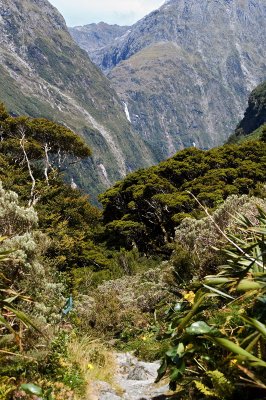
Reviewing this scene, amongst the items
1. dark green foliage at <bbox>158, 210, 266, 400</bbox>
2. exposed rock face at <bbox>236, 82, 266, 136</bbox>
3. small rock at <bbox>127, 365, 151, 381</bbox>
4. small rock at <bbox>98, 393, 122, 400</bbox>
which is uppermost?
exposed rock face at <bbox>236, 82, 266, 136</bbox>

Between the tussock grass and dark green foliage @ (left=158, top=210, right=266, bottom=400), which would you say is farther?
the tussock grass

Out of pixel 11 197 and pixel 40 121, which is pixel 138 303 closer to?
pixel 11 197

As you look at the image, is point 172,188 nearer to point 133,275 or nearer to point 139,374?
point 133,275

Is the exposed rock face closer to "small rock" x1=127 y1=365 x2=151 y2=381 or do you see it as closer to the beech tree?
the beech tree

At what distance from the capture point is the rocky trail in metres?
5.97

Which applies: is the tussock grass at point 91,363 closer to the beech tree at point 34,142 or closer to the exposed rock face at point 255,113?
the beech tree at point 34,142

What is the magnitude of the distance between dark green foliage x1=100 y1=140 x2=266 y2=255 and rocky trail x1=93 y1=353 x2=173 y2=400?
18422 millimetres

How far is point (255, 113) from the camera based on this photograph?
311 ft

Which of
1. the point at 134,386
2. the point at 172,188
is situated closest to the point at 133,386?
the point at 134,386

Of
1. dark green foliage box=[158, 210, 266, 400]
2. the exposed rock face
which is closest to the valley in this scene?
dark green foliage box=[158, 210, 266, 400]

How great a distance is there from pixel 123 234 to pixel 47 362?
80.2 ft

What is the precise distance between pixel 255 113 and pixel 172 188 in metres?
69.1

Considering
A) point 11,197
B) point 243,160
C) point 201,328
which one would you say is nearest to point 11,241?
point 11,197

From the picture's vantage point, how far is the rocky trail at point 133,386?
5.97 m
